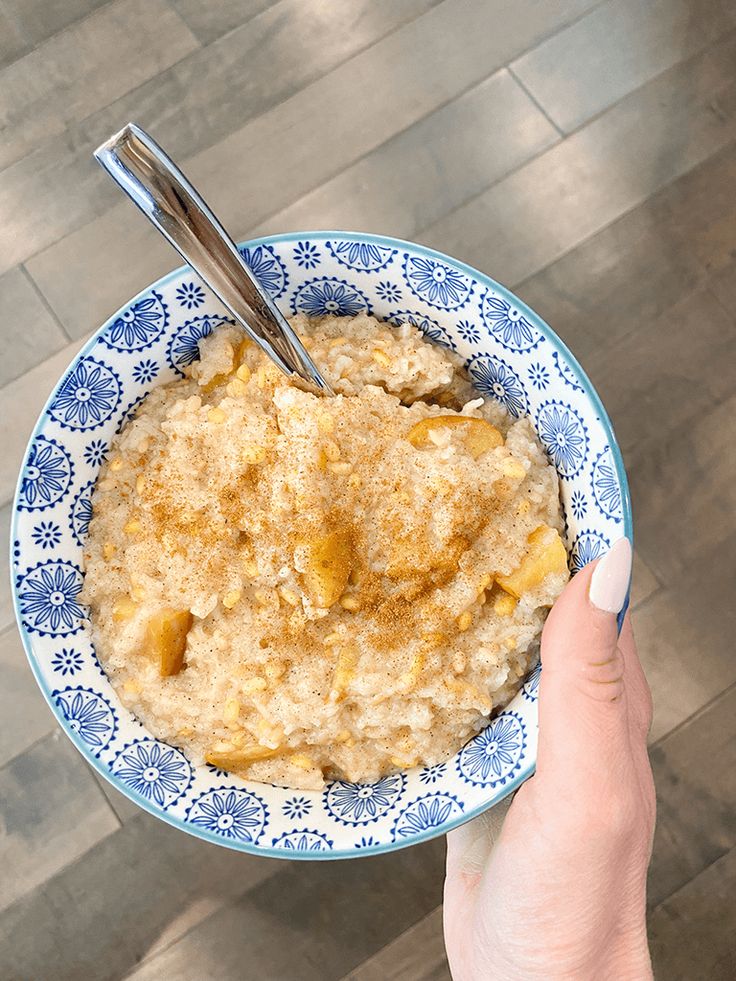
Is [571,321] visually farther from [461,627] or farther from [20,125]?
[20,125]

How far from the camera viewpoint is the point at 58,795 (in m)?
2.15

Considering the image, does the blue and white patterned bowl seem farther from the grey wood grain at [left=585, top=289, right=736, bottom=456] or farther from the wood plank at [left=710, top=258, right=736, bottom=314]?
the wood plank at [left=710, top=258, right=736, bottom=314]

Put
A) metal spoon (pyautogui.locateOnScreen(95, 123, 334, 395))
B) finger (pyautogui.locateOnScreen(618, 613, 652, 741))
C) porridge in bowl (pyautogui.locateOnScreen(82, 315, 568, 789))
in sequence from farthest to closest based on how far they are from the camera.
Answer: finger (pyautogui.locateOnScreen(618, 613, 652, 741)) → porridge in bowl (pyautogui.locateOnScreen(82, 315, 568, 789)) → metal spoon (pyautogui.locateOnScreen(95, 123, 334, 395))

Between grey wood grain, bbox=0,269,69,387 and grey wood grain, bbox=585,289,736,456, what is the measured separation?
1.40 metres

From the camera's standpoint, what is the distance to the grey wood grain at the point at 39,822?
7.02ft

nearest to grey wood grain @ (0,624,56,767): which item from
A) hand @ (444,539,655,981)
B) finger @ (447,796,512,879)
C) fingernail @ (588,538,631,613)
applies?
finger @ (447,796,512,879)

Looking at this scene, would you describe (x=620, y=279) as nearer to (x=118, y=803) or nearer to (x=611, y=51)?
(x=611, y=51)

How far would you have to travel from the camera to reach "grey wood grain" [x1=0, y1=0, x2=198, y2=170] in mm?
2314

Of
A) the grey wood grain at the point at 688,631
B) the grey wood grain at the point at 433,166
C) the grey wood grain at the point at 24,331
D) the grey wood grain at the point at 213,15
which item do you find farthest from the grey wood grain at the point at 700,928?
the grey wood grain at the point at 213,15

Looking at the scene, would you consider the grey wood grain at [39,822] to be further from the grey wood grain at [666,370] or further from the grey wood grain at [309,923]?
the grey wood grain at [666,370]

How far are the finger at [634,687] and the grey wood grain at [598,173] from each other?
3.37 ft

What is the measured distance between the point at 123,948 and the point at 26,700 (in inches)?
26.0

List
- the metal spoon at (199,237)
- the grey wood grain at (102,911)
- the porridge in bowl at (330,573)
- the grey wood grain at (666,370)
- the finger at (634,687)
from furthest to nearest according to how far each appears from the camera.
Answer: the grey wood grain at (666,370) < the grey wood grain at (102,911) < the finger at (634,687) < the porridge in bowl at (330,573) < the metal spoon at (199,237)

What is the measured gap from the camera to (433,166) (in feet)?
7.54
